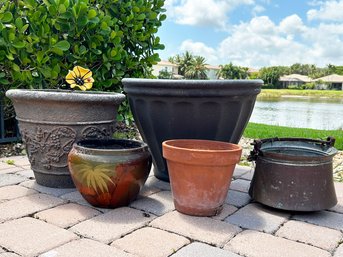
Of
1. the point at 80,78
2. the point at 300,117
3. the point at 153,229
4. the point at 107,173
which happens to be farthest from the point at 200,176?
the point at 300,117

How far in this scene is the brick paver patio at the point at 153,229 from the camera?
1621mm

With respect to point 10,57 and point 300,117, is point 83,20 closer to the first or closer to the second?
point 10,57

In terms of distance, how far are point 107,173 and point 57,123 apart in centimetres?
57

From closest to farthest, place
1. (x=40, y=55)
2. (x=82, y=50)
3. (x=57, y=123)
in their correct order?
(x=57, y=123), (x=40, y=55), (x=82, y=50)

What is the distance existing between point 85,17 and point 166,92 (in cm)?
108

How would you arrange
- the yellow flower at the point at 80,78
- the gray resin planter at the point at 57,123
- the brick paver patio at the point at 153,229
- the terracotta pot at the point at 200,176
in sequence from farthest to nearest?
1. the yellow flower at the point at 80,78
2. the gray resin planter at the point at 57,123
3. the terracotta pot at the point at 200,176
4. the brick paver patio at the point at 153,229

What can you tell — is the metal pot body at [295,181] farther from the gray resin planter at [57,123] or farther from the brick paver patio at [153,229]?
the gray resin planter at [57,123]

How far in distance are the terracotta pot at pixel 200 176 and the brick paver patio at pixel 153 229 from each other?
7 centimetres

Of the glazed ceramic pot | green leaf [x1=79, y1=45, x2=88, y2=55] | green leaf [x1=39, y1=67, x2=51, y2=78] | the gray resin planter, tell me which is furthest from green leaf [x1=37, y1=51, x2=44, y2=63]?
the glazed ceramic pot

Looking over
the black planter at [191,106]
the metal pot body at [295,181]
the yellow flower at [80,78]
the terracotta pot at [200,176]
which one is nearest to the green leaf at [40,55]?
the yellow flower at [80,78]

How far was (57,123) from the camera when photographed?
2355 millimetres

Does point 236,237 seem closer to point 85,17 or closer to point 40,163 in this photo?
point 40,163

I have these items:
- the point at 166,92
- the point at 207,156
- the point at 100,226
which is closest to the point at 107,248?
the point at 100,226

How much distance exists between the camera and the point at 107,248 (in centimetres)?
162
